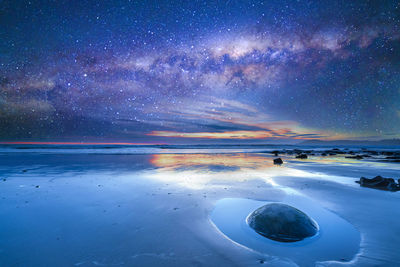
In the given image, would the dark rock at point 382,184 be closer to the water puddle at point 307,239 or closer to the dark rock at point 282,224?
the water puddle at point 307,239

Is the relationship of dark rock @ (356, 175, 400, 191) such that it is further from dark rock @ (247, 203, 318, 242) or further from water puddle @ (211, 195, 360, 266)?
dark rock @ (247, 203, 318, 242)

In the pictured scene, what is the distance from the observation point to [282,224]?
3006 mm

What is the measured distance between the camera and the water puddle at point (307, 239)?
8.08ft

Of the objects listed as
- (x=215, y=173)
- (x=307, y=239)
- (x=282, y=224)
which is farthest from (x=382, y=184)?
(x=215, y=173)

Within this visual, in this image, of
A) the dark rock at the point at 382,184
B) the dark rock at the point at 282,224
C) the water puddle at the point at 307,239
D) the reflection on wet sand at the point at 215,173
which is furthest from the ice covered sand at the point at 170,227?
the reflection on wet sand at the point at 215,173

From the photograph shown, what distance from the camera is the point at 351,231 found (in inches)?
125

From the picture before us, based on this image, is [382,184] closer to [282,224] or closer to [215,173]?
[282,224]

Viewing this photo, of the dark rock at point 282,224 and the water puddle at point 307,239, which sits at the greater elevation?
the dark rock at point 282,224

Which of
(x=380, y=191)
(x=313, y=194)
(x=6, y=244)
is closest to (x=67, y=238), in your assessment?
(x=6, y=244)

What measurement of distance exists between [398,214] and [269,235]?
10.6 feet

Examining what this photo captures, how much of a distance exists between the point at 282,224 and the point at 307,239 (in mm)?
379

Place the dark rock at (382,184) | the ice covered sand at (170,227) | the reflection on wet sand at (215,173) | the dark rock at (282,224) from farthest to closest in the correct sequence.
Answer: the reflection on wet sand at (215,173), the dark rock at (382,184), the dark rock at (282,224), the ice covered sand at (170,227)

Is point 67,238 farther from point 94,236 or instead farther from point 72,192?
point 72,192

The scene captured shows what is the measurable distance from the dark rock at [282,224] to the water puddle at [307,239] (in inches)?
3.3
